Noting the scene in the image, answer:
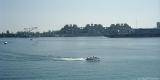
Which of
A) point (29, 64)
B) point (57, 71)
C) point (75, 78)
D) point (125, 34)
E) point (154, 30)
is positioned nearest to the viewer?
point (75, 78)

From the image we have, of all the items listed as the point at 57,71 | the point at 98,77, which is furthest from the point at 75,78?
the point at 57,71

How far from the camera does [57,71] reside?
2541 cm

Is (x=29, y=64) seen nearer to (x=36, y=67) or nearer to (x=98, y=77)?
(x=36, y=67)

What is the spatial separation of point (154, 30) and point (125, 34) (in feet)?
44.6

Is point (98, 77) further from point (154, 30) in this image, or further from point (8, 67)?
point (154, 30)

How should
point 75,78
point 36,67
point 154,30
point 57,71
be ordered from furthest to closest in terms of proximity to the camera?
point 154,30
point 36,67
point 57,71
point 75,78

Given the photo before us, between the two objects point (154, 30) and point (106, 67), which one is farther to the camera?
point (154, 30)

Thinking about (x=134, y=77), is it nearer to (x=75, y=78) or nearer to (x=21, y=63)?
(x=75, y=78)

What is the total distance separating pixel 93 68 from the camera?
27.7 m

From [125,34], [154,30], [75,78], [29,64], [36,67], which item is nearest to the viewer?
[75,78]

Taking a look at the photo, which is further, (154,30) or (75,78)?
(154,30)

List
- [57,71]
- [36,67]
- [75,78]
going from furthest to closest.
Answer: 1. [36,67]
2. [57,71]
3. [75,78]

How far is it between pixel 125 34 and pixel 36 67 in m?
105

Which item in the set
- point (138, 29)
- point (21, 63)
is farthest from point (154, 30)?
point (21, 63)
